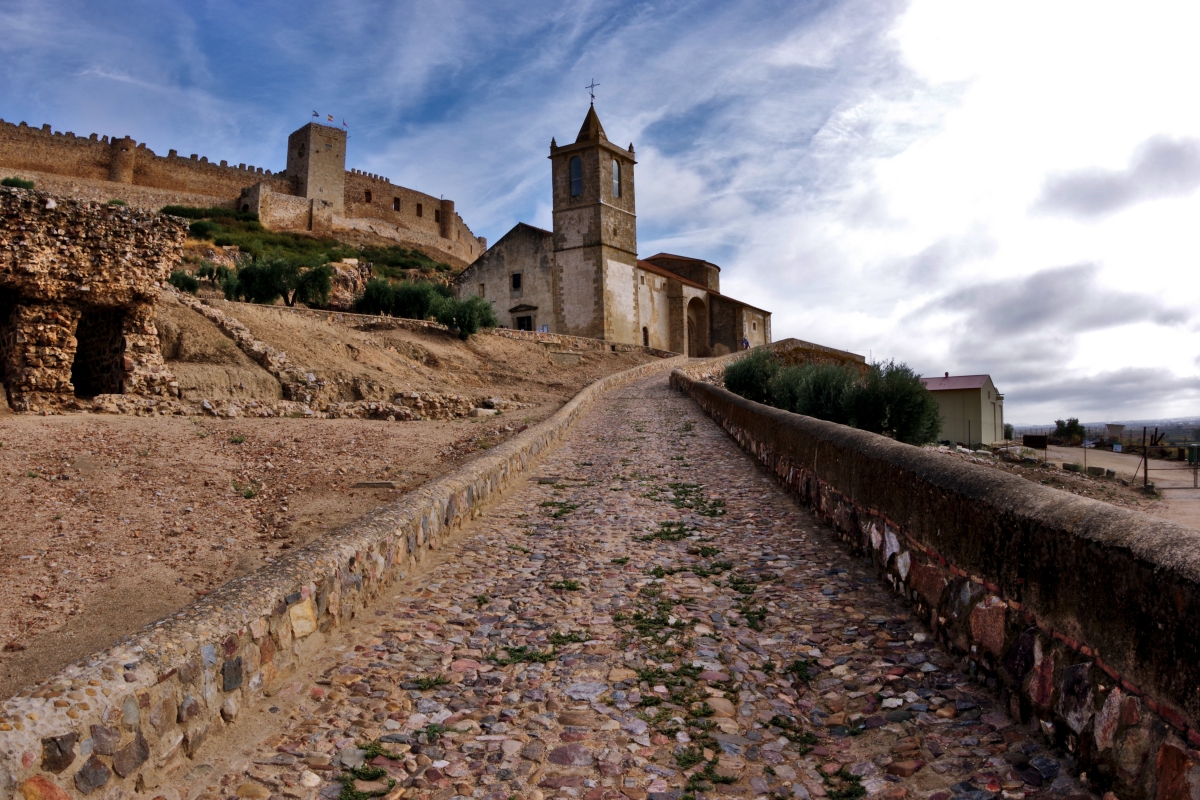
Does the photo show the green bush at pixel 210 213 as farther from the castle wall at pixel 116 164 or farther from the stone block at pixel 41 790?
the stone block at pixel 41 790

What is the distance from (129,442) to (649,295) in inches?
1410

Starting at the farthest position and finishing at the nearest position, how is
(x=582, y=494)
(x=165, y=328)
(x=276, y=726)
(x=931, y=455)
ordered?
(x=165, y=328), (x=582, y=494), (x=931, y=455), (x=276, y=726)

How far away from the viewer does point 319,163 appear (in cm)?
6456

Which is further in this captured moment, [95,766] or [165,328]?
[165,328]

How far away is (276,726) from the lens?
3100mm

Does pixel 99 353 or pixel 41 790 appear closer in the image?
pixel 41 790

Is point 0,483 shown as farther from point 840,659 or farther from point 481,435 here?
point 840,659

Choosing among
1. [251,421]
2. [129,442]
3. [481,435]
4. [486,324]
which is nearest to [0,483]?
[129,442]

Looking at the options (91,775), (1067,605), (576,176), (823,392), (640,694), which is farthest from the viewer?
(576,176)

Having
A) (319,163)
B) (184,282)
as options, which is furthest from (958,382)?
(319,163)

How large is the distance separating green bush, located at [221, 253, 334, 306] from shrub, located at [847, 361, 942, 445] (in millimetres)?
18732

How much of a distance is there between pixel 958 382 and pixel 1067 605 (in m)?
31.1

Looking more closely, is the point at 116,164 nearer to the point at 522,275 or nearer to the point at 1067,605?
the point at 522,275

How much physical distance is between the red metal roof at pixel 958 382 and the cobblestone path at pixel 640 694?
27.4 metres
